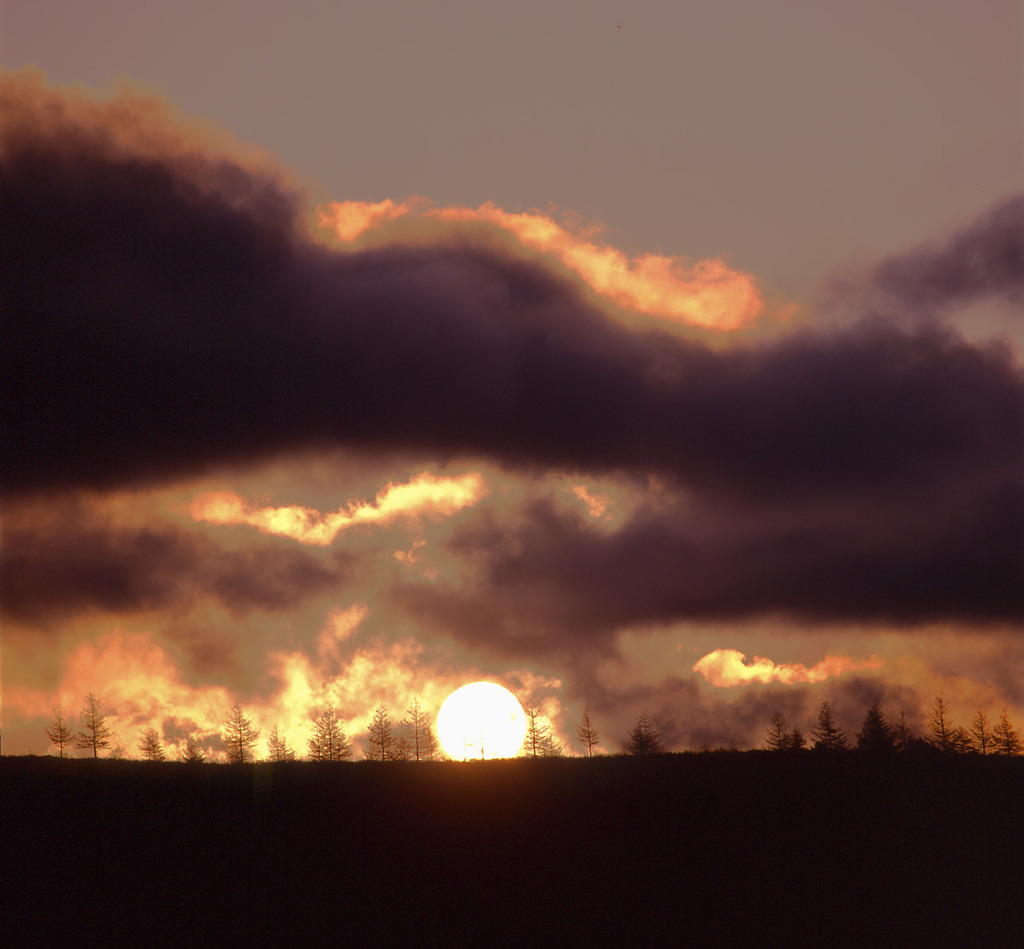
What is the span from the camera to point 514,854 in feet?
124

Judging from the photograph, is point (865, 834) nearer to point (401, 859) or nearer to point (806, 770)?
point (806, 770)

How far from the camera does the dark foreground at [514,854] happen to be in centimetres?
3325

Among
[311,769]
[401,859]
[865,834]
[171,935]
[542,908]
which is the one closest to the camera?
[171,935]

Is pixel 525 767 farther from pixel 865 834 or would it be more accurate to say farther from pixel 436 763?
pixel 865 834

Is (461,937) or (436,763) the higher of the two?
(436,763)

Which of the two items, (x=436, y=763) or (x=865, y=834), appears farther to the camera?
(x=436, y=763)

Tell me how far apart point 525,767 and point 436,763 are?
4.68 meters

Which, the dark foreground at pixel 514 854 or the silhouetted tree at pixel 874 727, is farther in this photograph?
the silhouetted tree at pixel 874 727

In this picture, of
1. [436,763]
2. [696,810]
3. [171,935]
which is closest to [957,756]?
[696,810]

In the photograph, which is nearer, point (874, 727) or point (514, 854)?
point (514, 854)

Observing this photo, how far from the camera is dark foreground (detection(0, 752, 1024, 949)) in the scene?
33.2 metres

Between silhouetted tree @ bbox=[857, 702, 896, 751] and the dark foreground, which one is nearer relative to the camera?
the dark foreground

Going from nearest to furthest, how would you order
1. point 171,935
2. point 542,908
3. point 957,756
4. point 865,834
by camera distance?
point 171,935 → point 542,908 → point 865,834 → point 957,756

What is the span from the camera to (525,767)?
1838 inches
